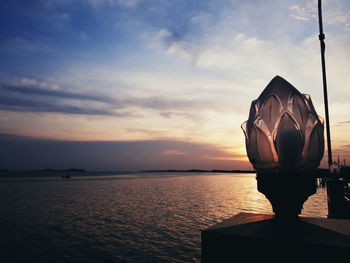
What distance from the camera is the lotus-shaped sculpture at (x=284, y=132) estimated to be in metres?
3.75

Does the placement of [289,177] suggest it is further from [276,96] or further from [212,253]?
[212,253]

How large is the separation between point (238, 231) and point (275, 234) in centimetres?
46

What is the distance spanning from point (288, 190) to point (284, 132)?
877mm

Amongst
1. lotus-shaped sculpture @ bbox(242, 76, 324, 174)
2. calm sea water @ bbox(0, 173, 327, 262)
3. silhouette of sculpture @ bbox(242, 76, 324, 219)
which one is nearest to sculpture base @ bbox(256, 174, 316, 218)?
silhouette of sculpture @ bbox(242, 76, 324, 219)

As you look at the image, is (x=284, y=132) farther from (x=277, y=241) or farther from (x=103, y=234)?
(x=103, y=234)

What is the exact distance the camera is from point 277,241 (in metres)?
2.98

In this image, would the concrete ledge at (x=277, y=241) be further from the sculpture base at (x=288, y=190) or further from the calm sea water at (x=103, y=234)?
the calm sea water at (x=103, y=234)

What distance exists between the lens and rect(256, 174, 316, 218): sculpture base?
3775 mm

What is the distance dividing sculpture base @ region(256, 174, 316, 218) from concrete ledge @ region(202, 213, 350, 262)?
0.59 ft

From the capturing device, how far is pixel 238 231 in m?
3.37

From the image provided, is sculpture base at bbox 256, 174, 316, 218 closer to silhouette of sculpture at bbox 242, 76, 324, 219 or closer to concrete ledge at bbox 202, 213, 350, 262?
silhouette of sculpture at bbox 242, 76, 324, 219

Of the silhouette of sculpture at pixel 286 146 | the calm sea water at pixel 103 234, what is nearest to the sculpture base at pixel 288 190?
the silhouette of sculpture at pixel 286 146

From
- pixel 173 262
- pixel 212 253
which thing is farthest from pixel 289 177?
pixel 173 262

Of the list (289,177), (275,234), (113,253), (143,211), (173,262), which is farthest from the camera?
(143,211)
